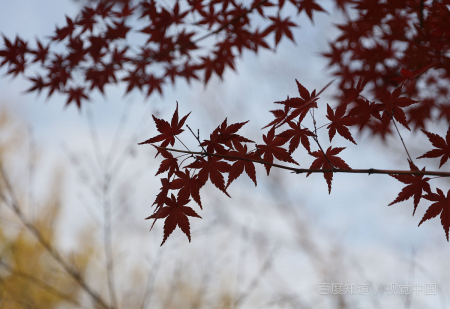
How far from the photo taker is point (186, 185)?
1.15 meters

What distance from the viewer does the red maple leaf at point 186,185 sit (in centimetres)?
113

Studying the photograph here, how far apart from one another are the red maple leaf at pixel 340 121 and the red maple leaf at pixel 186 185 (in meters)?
0.60

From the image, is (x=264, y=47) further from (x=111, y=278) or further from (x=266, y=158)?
(x=111, y=278)

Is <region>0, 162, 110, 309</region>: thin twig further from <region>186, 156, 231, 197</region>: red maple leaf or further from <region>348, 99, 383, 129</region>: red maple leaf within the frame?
<region>348, 99, 383, 129</region>: red maple leaf

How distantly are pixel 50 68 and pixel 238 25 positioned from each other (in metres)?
1.65

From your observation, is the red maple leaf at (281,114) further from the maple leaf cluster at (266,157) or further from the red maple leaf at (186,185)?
the red maple leaf at (186,185)

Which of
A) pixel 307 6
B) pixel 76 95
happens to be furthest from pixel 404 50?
pixel 76 95

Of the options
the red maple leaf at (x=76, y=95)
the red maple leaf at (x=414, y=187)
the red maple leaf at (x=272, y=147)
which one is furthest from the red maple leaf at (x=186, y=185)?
the red maple leaf at (x=76, y=95)

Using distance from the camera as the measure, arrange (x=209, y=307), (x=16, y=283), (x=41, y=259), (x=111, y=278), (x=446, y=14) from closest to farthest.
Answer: (x=446, y=14)
(x=111, y=278)
(x=209, y=307)
(x=16, y=283)
(x=41, y=259)

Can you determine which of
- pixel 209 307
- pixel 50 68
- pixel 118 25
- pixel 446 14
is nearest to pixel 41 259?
pixel 209 307

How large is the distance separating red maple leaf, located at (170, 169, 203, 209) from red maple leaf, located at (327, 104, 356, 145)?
0.60 meters

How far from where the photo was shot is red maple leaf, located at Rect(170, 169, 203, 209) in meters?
1.13

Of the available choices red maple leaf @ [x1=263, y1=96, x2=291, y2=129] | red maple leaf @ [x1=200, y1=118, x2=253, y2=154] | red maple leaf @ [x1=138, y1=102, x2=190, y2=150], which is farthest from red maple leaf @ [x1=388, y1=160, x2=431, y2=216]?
red maple leaf @ [x1=138, y1=102, x2=190, y2=150]

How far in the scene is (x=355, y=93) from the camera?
1230 mm
